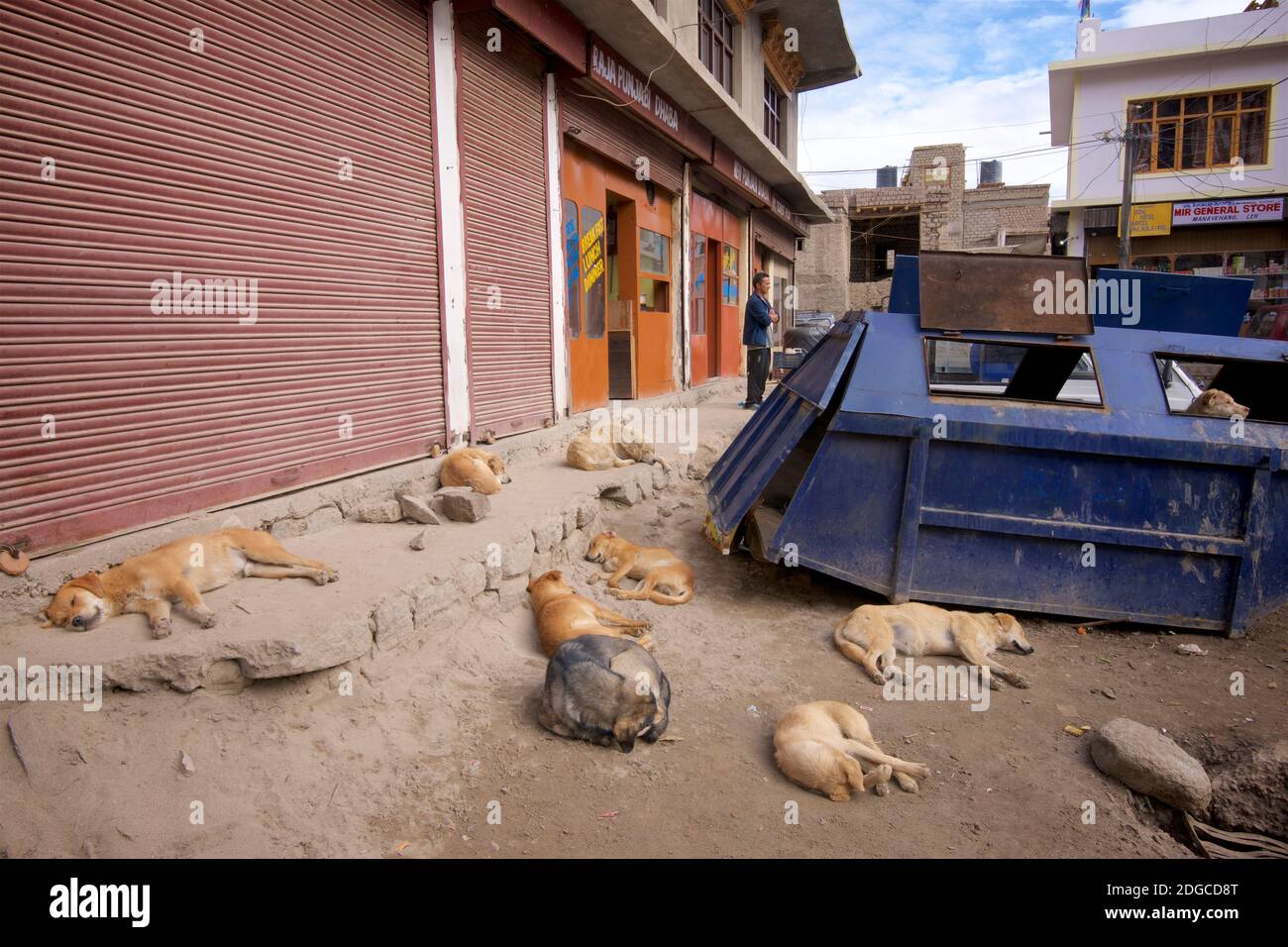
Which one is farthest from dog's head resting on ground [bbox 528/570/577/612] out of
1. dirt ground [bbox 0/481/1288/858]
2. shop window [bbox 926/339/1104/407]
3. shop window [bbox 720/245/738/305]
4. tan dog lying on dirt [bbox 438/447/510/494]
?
shop window [bbox 720/245/738/305]

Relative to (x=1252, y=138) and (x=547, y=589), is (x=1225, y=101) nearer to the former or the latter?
(x=1252, y=138)

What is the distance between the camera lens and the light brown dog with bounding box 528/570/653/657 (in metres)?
3.98

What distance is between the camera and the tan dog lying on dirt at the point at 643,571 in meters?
4.98

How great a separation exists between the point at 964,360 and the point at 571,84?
5.21m

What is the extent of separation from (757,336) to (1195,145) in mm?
19680

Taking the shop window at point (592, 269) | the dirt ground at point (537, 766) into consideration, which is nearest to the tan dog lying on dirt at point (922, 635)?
the dirt ground at point (537, 766)

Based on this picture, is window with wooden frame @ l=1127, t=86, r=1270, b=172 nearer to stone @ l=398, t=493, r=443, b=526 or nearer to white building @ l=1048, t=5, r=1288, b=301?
white building @ l=1048, t=5, r=1288, b=301

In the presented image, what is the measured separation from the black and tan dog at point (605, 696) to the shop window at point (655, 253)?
27.2 ft

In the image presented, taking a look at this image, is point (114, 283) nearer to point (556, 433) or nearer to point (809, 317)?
point (556, 433)

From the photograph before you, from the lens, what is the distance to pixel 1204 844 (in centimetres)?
288

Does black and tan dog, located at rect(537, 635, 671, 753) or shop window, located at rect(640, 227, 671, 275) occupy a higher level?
shop window, located at rect(640, 227, 671, 275)

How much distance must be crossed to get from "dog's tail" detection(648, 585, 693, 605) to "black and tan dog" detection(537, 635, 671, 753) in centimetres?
154

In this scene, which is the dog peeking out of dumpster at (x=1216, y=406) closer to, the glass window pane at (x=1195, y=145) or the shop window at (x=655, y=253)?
the shop window at (x=655, y=253)

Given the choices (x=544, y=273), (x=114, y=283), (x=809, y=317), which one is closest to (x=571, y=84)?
(x=544, y=273)
